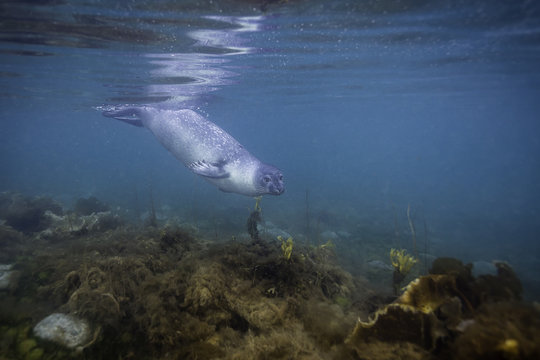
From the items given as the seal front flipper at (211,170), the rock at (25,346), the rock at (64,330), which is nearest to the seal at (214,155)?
the seal front flipper at (211,170)

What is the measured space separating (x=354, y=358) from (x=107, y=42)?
11.0 meters

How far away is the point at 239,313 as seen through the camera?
2506 millimetres

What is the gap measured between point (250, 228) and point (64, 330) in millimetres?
3452

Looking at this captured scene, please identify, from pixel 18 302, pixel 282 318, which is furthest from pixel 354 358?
pixel 18 302

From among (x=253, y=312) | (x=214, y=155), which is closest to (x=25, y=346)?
(x=253, y=312)

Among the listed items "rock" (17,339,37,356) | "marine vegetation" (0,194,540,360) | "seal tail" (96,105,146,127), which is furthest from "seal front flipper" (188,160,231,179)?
"seal tail" (96,105,146,127)

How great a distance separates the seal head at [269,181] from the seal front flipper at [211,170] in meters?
0.89

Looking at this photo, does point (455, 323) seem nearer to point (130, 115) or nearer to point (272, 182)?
point (272, 182)

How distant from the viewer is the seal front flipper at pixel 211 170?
225 inches

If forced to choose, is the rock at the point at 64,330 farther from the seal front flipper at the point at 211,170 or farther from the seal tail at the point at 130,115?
the seal tail at the point at 130,115

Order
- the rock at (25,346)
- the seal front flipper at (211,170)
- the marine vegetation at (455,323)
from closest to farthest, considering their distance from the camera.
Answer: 1. the marine vegetation at (455,323)
2. the rock at (25,346)
3. the seal front flipper at (211,170)

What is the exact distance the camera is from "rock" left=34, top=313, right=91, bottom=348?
7.09 feet

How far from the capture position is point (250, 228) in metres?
5.38

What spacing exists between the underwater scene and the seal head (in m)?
0.04
